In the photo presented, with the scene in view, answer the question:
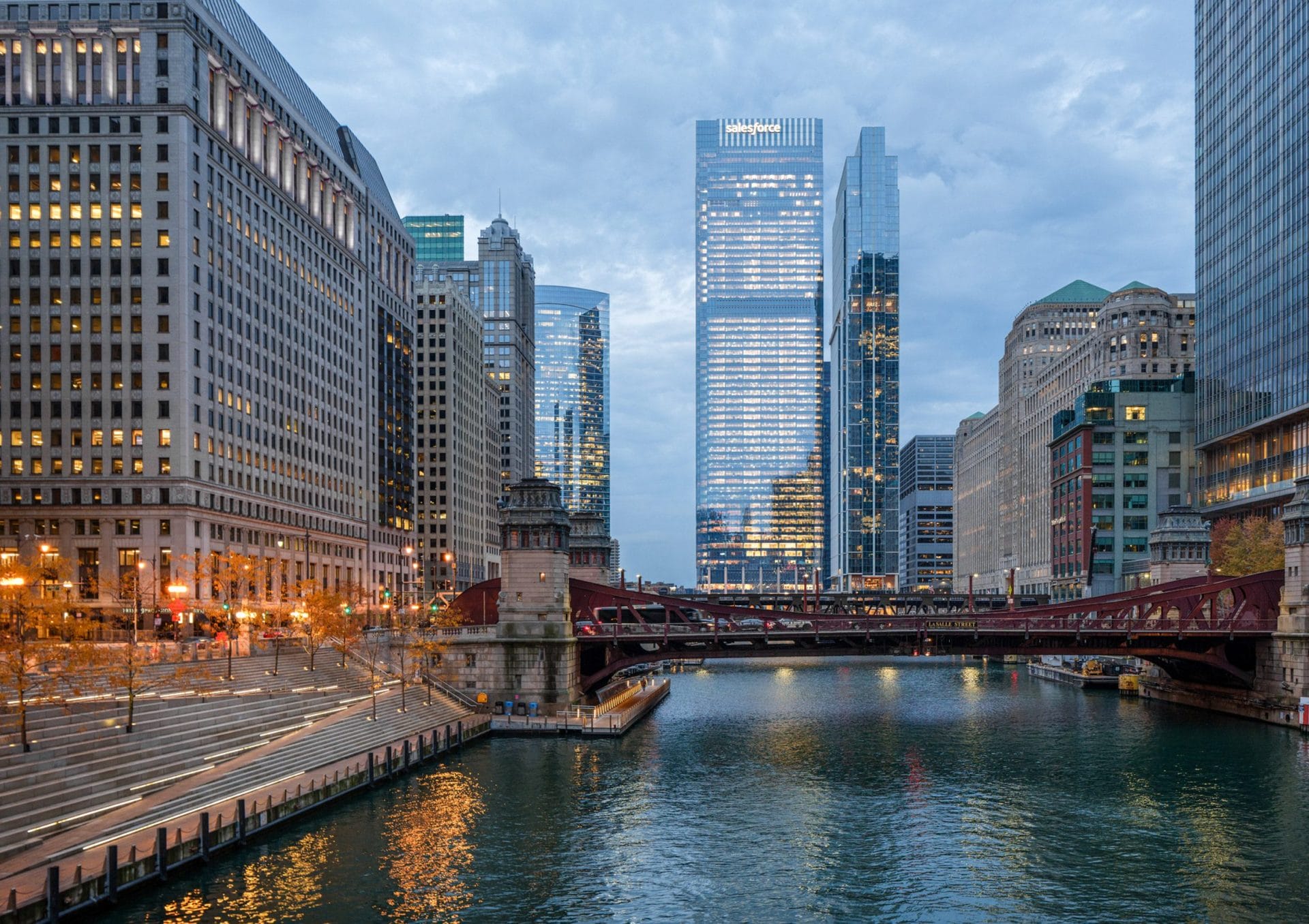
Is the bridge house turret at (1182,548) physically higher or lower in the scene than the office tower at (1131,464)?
lower

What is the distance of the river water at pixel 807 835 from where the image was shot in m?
44.3

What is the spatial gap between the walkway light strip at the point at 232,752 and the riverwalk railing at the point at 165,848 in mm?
3583

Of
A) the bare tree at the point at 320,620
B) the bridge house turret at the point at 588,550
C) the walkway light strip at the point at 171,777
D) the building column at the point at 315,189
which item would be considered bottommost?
the walkway light strip at the point at 171,777

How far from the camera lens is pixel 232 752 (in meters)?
60.2

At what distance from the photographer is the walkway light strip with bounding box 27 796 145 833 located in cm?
4344

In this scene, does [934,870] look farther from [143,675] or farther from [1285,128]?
[1285,128]

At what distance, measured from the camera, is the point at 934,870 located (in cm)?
5000

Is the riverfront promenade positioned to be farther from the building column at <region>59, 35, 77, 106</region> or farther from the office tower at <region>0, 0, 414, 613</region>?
the building column at <region>59, 35, 77, 106</region>

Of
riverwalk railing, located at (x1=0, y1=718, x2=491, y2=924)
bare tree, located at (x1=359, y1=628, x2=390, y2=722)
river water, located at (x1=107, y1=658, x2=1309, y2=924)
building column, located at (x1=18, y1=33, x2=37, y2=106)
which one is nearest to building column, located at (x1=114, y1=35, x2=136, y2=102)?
building column, located at (x1=18, y1=33, x2=37, y2=106)

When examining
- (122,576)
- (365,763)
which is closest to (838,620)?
(365,763)

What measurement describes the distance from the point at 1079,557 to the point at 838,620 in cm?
11083

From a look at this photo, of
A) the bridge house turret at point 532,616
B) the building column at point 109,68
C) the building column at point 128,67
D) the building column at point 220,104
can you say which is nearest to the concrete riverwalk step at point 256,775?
the bridge house turret at point 532,616

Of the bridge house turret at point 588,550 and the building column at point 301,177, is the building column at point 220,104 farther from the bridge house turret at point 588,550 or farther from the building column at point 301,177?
the bridge house turret at point 588,550

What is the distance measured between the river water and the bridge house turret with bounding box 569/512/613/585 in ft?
156
